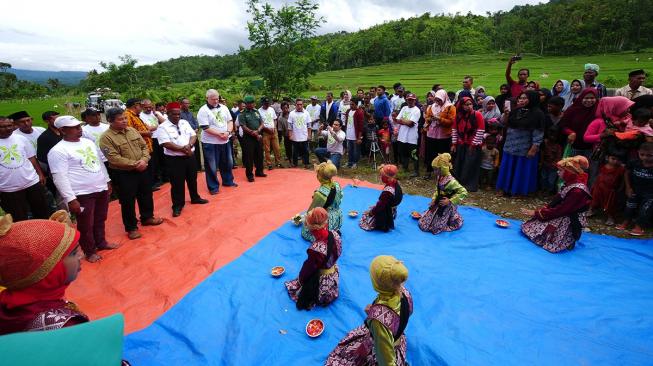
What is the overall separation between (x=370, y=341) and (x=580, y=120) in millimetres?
5569

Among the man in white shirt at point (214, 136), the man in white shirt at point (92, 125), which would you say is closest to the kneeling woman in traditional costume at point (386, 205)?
the man in white shirt at point (214, 136)

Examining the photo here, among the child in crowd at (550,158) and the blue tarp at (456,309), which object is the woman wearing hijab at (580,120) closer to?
the child in crowd at (550,158)

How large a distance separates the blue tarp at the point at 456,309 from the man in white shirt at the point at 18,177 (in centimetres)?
319

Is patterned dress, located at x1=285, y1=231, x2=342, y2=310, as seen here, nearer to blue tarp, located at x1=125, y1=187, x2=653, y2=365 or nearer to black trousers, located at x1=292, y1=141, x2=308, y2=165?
blue tarp, located at x1=125, y1=187, x2=653, y2=365

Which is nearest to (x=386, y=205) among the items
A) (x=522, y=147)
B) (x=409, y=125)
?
(x=522, y=147)

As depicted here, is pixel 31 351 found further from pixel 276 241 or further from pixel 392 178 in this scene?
pixel 392 178

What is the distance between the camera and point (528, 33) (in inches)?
1801

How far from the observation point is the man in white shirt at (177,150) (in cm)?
540

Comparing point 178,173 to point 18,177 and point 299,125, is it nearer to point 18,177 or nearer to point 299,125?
point 18,177

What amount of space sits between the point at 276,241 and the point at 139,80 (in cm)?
3630

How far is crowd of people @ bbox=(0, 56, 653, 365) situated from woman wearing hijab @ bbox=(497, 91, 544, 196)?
2 centimetres

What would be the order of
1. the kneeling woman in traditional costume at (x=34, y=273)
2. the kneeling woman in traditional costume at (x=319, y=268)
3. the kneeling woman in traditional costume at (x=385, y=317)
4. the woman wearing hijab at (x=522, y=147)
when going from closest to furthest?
the kneeling woman in traditional costume at (x=34, y=273), the kneeling woman in traditional costume at (x=385, y=317), the kneeling woman in traditional costume at (x=319, y=268), the woman wearing hijab at (x=522, y=147)

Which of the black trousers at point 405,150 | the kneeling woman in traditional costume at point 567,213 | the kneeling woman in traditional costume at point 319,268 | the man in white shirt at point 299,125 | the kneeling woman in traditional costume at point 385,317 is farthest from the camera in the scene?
the man in white shirt at point 299,125

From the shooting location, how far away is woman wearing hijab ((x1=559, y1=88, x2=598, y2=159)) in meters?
5.34
